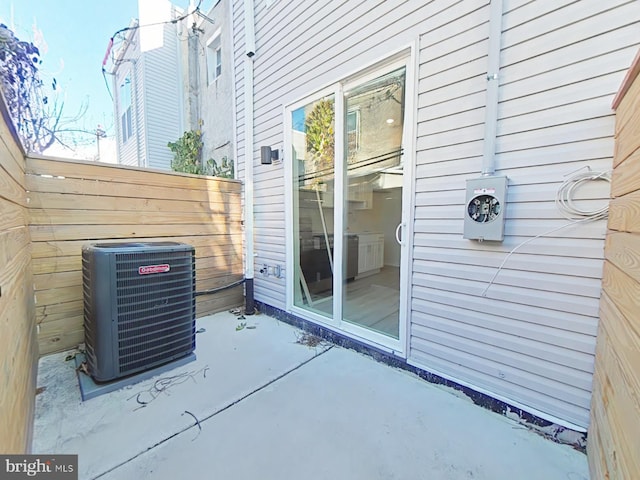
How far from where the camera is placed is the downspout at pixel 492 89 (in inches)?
61.3

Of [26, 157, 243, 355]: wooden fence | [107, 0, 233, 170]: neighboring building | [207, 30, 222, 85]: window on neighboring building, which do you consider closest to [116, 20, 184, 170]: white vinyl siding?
[107, 0, 233, 170]: neighboring building

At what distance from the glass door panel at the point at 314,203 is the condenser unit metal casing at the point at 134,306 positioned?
47.9 inches

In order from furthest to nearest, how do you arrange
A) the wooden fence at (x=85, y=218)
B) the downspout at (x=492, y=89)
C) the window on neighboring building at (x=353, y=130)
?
the window on neighboring building at (x=353, y=130) < the wooden fence at (x=85, y=218) < the downspout at (x=492, y=89)

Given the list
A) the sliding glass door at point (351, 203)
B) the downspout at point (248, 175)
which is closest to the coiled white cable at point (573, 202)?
the sliding glass door at point (351, 203)

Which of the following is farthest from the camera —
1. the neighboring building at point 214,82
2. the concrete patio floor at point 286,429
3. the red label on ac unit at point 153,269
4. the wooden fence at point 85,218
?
the neighboring building at point 214,82

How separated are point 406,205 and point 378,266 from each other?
1.26m

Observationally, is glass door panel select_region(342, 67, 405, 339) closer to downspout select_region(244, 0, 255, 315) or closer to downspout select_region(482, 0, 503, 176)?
downspout select_region(482, 0, 503, 176)

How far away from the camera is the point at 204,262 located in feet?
10.5

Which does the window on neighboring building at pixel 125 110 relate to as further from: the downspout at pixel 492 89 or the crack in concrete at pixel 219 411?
the downspout at pixel 492 89

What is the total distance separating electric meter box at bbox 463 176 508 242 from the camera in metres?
1.56

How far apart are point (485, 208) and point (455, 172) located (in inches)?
12.4

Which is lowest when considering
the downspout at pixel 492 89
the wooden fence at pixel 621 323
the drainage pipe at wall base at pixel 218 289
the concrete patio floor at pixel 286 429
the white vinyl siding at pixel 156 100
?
the concrete patio floor at pixel 286 429

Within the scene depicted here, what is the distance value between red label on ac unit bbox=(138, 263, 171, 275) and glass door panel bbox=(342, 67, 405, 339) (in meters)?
1.53

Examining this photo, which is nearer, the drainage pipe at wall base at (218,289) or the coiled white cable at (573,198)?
the coiled white cable at (573,198)
